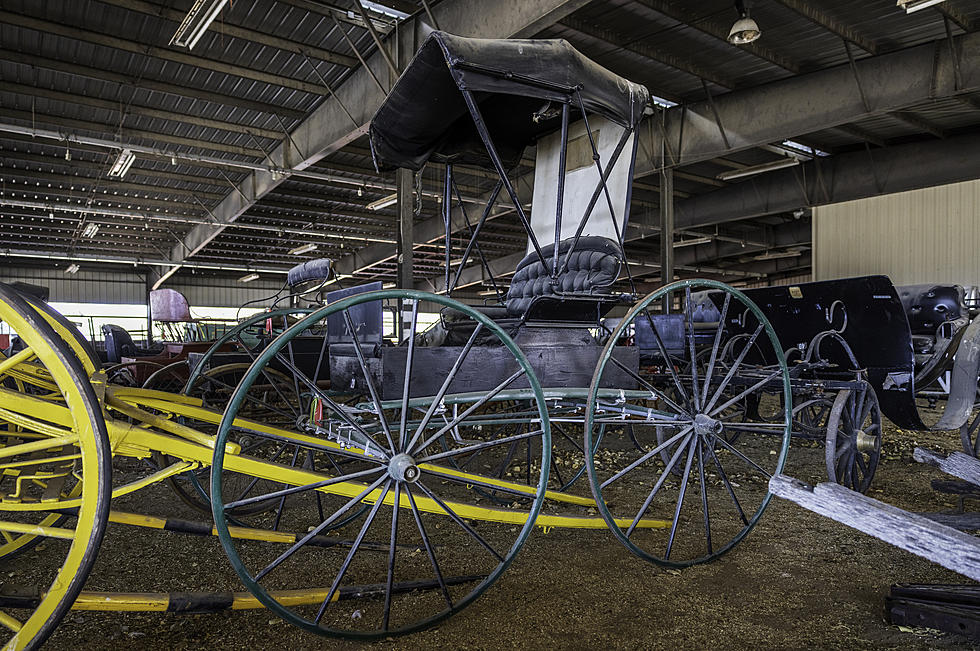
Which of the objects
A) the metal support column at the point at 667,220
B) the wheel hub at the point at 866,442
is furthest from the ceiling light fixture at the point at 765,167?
the wheel hub at the point at 866,442

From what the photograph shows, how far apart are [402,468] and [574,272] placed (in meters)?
1.75

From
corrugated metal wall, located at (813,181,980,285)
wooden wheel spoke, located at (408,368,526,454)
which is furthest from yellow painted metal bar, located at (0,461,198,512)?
corrugated metal wall, located at (813,181,980,285)

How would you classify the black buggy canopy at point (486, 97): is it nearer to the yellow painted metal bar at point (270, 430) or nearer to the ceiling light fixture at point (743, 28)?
the yellow painted metal bar at point (270, 430)

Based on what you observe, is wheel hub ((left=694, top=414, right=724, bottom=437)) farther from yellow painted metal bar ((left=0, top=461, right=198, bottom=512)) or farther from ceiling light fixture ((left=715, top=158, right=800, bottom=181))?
ceiling light fixture ((left=715, top=158, right=800, bottom=181))

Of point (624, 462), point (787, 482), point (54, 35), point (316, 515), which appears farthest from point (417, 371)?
point (54, 35)

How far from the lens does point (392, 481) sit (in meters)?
2.12

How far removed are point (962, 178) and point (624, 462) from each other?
9920mm

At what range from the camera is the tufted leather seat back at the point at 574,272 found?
314cm

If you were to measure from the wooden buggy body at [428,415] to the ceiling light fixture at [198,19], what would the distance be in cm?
397

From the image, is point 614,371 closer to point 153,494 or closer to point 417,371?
point 417,371

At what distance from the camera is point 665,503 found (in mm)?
3951

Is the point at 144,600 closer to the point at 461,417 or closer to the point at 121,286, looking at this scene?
the point at 461,417

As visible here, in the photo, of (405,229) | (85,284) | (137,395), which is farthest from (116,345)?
(85,284)

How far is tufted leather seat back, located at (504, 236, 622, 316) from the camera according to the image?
10.3 ft
